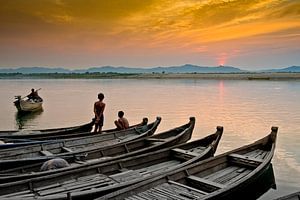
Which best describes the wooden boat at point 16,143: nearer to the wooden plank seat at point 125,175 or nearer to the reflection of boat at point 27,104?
the wooden plank seat at point 125,175

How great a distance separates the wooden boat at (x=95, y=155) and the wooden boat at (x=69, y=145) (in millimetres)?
107

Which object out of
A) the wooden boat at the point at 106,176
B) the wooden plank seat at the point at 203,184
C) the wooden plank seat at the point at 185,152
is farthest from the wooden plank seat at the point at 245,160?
the wooden plank seat at the point at 203,184

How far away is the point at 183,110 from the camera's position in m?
27.1

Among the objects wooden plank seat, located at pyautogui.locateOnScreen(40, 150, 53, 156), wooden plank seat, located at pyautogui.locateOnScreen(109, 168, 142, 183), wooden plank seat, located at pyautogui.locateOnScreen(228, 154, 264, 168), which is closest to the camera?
wooden plank seat, located at pyautogui.locateOnScreen(109, 168, 142, 183)

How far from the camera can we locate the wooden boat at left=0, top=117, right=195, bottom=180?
24.6ft

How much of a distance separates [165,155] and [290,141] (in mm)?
8337

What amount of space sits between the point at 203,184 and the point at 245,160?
2148 mm

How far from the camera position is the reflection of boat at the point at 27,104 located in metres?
24.3

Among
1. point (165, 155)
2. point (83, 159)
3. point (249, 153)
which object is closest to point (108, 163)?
point (83, 159)

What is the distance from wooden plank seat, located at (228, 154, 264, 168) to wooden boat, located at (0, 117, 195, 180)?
2.33 metres

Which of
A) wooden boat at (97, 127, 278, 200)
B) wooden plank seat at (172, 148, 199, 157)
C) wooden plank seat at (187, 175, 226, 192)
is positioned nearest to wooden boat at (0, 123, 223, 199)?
wooden plank seat at (172, 148, 199, 157)

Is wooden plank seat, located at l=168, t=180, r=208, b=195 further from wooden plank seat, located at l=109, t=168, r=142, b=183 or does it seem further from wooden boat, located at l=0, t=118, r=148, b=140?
wooden boat, located at l=0, t=118, r=148, b=140

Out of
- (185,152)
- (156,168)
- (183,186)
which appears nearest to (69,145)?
(156,168)

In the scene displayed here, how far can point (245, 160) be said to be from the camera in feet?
28.8
